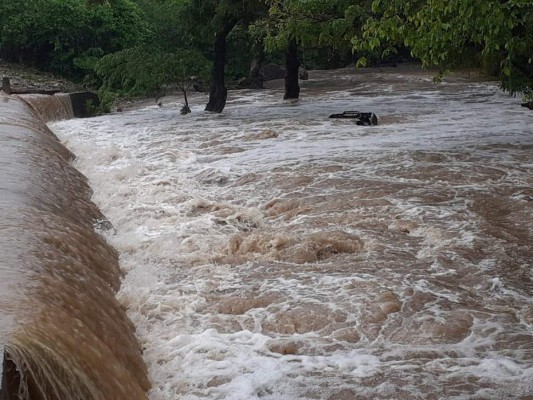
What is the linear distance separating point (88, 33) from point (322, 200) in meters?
22.5

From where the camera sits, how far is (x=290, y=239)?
6.95m

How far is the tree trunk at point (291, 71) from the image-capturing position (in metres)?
19.3

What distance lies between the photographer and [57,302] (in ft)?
14.4

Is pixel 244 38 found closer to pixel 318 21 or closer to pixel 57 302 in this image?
pixel 318 21

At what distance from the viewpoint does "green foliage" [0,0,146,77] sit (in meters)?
27.9

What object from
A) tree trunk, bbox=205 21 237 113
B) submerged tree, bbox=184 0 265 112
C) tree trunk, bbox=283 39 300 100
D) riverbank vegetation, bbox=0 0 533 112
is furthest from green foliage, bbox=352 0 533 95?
tree trunk, bbox=283 39 300 100

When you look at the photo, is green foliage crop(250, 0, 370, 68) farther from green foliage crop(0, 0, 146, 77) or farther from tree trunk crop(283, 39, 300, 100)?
green foliage crop(0, 0, 146, 77)

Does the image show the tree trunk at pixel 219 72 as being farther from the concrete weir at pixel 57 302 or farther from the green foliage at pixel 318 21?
the concrete weir at pixel 57 302

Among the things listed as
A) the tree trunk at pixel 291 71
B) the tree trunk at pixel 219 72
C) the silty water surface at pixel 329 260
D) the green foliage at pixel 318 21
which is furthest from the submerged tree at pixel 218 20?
the silty water surface at pixel 329 260

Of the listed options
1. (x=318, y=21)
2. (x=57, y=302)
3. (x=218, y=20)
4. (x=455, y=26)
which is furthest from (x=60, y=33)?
(x=57, y=302)

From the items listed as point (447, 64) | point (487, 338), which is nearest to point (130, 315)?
point (487, 338)

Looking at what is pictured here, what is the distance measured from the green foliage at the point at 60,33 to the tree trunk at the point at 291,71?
10268 millimetres

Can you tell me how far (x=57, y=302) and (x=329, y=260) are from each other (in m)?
2.75

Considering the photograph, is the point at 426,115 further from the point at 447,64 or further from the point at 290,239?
the point at 290,239
